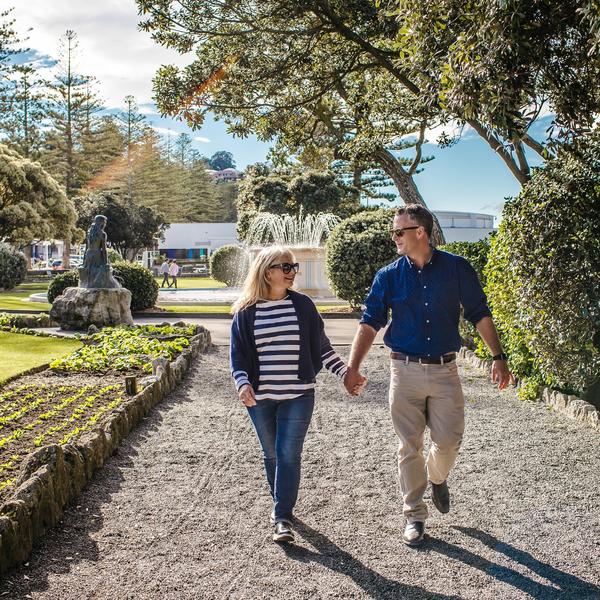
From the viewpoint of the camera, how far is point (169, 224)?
62.7 m

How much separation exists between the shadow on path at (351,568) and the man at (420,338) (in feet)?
1.33

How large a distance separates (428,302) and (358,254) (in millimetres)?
14989

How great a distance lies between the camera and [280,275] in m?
4.02

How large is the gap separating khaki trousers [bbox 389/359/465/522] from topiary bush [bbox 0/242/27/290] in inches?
1243

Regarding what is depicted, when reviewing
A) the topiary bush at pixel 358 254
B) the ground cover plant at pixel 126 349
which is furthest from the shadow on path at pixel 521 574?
the topiary bush at pixel 358 254

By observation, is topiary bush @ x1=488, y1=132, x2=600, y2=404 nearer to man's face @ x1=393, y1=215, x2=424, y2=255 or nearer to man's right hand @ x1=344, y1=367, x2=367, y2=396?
man's face @ x1=393, y1=215, x2=424, y2=255

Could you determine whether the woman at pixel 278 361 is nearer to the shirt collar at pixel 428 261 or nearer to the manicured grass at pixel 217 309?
the shirt collar at pixel 428 261

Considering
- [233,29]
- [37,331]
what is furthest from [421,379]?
[37,331]

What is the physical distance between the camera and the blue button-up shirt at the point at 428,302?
400cm

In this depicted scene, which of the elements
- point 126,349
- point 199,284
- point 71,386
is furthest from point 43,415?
point 199,284

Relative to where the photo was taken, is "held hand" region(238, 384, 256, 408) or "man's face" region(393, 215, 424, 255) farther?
"man's face" region(393, 215, 424, 255)

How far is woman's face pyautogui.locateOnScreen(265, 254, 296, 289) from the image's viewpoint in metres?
4.02

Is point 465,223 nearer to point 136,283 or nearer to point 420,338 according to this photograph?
point 136,283

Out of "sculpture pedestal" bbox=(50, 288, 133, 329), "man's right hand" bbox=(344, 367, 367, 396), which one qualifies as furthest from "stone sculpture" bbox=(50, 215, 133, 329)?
"man's right hand" bbox=(344, 367, 367, 396)
